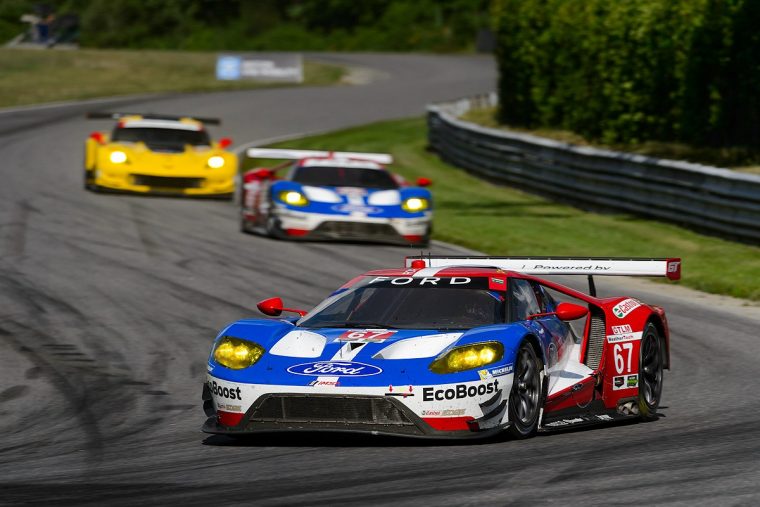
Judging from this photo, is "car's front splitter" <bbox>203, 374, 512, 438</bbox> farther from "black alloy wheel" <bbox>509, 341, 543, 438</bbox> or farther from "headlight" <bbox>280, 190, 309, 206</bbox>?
"headlight" <bbox>280, 190, 309, 206</bbox>

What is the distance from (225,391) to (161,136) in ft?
56.6

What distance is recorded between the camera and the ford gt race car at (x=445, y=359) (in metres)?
7.98

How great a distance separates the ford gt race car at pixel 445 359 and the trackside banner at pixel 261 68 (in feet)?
158

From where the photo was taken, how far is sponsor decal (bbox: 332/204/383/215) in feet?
65.0

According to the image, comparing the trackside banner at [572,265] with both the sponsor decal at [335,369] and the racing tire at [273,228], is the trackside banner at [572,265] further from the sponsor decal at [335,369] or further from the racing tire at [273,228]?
the racing tire at [273,228]

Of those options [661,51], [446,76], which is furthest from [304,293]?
[446,76]

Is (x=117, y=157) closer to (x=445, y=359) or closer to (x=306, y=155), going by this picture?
(x=306, y=155)

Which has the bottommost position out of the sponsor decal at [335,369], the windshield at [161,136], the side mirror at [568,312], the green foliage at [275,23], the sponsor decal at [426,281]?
the green foliage at [275,23]

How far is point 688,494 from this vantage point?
21.6ft

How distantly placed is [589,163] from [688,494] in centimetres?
1708

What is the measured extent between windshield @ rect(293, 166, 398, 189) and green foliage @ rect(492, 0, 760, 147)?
571 centimetres

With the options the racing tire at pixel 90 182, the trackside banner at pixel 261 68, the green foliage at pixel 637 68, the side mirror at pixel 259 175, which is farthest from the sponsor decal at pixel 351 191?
the trackside banner at pixel 261 68

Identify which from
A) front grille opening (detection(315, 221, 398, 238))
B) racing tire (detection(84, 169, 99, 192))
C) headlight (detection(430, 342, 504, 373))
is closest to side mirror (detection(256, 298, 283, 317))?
headlight (detection(430, 342, 504, 373))

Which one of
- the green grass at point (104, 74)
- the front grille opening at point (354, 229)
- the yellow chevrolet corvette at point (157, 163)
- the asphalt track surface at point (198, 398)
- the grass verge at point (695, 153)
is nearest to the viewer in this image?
the asphalt track surface at point (198, 398)
